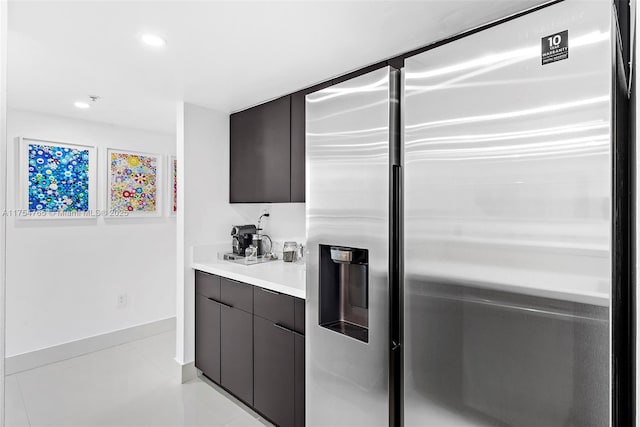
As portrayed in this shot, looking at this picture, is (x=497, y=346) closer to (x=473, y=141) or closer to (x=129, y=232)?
(x=473, y=141)

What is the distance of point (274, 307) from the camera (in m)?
2.15

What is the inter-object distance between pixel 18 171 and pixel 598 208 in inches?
145

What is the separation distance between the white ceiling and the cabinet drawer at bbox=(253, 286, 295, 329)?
1.32m

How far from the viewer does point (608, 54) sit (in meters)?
0.84

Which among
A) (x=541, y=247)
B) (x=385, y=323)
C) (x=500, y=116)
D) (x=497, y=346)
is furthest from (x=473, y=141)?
(x=385, y=323)

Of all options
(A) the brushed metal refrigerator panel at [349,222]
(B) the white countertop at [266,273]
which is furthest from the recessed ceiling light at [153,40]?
(B) the white countertop at [266,273]

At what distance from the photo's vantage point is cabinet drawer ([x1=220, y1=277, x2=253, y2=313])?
235 centimetres

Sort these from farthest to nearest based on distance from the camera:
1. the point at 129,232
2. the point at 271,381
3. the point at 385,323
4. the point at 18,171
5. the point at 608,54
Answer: the point at 129,232 < the point at 18,171 < the point at 271,381 < the point at 385,323 < the point at 608,54

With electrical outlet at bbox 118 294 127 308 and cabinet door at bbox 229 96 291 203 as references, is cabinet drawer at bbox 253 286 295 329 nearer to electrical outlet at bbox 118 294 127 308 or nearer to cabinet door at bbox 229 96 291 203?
cabinet door at bbox 229 96 291 203

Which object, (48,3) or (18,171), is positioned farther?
(18,171)

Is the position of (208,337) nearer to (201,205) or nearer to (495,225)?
(201,205)

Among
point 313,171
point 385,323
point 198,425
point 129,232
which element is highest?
point 313,171

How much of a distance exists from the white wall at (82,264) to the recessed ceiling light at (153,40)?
1.96 meters

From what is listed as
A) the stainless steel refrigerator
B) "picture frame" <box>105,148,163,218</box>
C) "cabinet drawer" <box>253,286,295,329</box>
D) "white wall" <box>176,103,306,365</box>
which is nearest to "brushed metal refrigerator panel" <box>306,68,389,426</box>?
the stainless steel refrigerator
